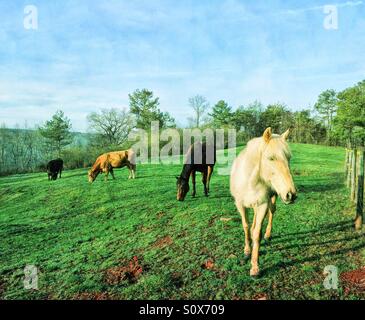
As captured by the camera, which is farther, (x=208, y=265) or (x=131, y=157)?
(x=131, y=157)

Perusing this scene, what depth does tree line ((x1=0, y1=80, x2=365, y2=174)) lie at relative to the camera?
619 inches

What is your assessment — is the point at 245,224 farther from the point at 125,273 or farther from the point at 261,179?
the point at 125,273

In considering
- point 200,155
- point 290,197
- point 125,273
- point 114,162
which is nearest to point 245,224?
point 290,197

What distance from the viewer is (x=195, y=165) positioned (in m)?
9.70

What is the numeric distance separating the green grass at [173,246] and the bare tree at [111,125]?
40.3ft

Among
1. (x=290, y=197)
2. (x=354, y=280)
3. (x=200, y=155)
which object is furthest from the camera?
(x=200, y=155)

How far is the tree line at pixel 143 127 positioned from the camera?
15.7m

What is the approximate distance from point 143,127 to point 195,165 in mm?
8998

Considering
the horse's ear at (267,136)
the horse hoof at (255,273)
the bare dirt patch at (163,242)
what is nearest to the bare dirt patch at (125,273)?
the bare dirt patch at (163,242)

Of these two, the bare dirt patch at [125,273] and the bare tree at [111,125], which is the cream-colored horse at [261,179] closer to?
A: the bare dirt patch at [125,273]

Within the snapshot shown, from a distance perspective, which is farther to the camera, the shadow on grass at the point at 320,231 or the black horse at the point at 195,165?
the black horse at the point at 195,165

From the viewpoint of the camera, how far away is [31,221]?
8945 millimetres

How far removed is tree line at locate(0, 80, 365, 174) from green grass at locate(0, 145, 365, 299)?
6.21 m
